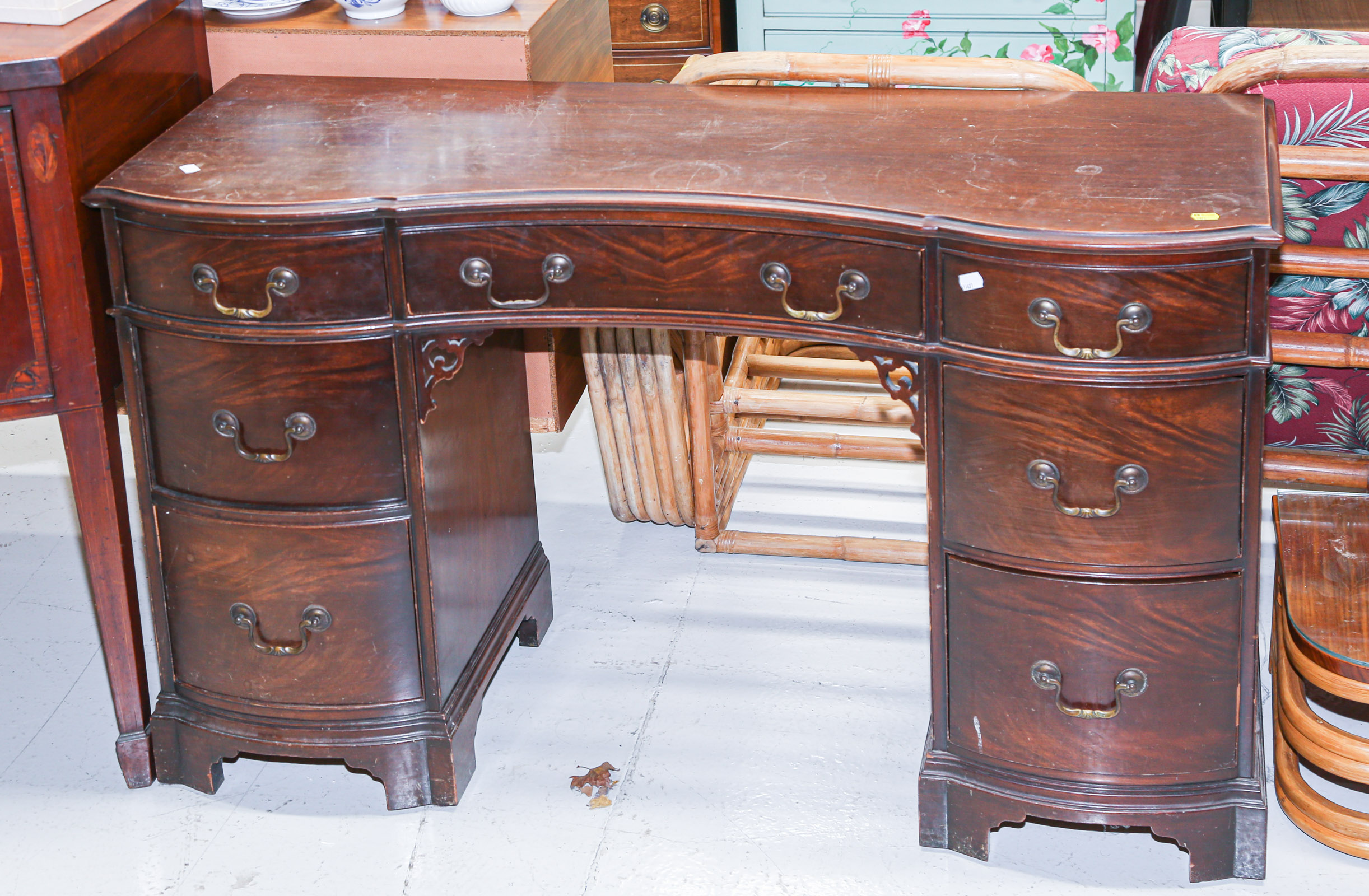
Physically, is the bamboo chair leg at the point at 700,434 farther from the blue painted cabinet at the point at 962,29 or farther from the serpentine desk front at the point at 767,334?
the blue painted cabinet at the point at 962,29

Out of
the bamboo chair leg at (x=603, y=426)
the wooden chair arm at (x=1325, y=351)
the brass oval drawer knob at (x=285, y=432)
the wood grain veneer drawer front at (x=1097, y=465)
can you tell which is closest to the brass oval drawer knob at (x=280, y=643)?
the brass oval drawer knob at (x=285, y=432)

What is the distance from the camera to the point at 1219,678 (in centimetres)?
198

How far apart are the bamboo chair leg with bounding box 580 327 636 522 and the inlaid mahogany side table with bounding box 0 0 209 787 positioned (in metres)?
0.83

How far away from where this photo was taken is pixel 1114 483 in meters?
1.89

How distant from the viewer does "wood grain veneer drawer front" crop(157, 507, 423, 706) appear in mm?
2166

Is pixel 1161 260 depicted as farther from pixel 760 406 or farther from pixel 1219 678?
pixel 760 406

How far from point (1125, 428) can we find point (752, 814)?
0.83m

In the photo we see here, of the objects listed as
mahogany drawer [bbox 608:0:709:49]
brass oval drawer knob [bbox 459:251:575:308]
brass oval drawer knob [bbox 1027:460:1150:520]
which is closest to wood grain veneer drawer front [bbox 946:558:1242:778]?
brass oval drawer knob [bbox 1027:460:1150:520]

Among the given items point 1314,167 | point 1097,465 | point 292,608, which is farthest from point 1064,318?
point 292,608

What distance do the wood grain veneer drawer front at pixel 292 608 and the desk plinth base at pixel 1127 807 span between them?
0.78 metres

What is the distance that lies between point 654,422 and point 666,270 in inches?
37.3

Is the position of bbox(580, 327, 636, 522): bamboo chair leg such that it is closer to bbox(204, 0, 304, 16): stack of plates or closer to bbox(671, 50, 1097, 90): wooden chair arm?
bbox(671, 50, 1097, 90): wooden chair arm

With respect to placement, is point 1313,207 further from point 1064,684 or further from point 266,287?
point 266,287

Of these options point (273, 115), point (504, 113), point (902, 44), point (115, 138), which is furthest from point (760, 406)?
point (902, 44)
